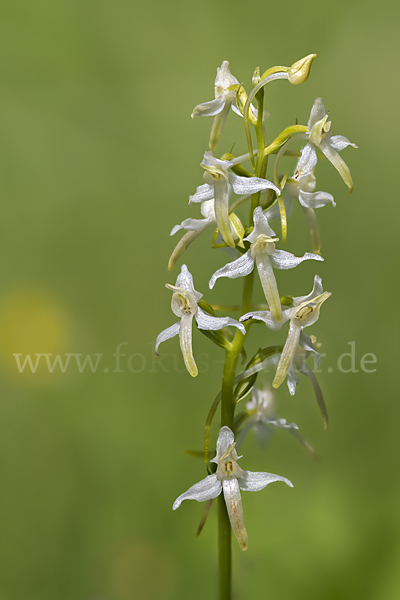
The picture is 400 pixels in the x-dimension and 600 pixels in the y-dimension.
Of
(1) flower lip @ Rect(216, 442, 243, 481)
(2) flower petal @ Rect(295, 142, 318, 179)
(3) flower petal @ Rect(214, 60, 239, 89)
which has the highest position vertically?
(3) flower petal @ Rect(214, 60, 239, 89)

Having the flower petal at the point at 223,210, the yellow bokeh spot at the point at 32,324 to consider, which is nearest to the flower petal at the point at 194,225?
the flower petal at the point at 223,210

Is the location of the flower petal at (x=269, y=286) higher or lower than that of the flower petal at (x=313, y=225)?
lower

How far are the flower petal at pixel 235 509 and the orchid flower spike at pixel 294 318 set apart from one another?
35cm

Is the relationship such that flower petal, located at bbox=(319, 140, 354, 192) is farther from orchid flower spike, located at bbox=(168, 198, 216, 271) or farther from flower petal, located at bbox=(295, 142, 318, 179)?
orchid flower spike, located at bbox=(168, 198, 216, 271)

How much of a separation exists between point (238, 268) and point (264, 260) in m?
A: 0.10

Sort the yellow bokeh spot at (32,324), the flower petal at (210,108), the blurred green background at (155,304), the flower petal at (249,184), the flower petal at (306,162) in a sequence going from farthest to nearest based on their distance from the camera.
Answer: the yellow bokeh spot at (32,324), the blurred green background at (155,304), the flower petal at (210,108), the flower petal at (306,162), the flower petal at (249,184)

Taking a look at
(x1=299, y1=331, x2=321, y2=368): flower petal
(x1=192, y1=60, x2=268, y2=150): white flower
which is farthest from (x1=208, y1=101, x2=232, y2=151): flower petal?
(x1=299, y1=331, x2=321, y2=368): flower petal

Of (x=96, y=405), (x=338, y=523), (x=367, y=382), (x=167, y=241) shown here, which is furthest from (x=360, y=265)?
(x=96, y=405)

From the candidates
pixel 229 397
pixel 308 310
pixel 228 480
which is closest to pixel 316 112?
pixel 308 310

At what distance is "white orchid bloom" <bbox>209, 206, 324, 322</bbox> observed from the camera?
1493mm

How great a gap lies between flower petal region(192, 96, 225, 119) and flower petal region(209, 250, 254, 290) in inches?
19.6

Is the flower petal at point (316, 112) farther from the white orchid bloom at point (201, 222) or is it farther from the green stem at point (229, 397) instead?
the white orchid bloom at point (201, 222)

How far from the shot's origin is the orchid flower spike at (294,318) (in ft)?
5.01

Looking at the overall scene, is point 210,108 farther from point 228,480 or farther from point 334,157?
point 228,480
